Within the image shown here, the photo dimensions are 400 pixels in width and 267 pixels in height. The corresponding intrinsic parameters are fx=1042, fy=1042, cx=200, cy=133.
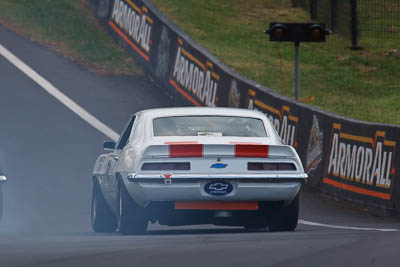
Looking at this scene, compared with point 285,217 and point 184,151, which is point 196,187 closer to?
point 184,151

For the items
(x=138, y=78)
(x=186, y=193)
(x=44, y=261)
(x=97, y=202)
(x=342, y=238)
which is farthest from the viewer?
(x=138, y=78)

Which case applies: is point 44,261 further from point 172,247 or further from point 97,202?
point 97,202

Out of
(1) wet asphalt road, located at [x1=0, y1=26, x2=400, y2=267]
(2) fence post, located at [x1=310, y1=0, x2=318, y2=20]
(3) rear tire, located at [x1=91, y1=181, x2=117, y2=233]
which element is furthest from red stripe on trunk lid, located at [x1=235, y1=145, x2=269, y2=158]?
(2) fence post, located at [x1=310, y1=0, x2=318, y2=20]

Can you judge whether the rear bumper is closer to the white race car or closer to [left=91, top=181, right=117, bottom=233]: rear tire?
the white race car

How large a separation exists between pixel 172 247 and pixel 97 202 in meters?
4.02

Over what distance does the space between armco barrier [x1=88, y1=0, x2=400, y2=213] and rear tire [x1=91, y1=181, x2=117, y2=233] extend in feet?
16.6

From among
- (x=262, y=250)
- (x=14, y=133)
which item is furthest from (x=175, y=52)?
(x=262, y=250)

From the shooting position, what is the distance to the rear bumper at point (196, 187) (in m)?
10.2

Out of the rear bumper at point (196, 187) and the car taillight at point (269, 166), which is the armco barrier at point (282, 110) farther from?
the rear bumper at point (196, 187)

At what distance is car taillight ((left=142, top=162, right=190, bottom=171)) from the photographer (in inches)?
405

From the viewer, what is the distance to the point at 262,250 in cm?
838

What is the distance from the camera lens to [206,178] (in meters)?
10.2

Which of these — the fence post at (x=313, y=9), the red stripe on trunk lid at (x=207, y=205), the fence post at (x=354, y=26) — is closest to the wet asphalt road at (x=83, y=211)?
the red stripe on trunk lid at (x=207, y=205)

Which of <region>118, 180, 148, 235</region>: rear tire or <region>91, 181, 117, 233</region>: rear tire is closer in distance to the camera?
<region>118, 180, 148, 235</region>: rear tire
